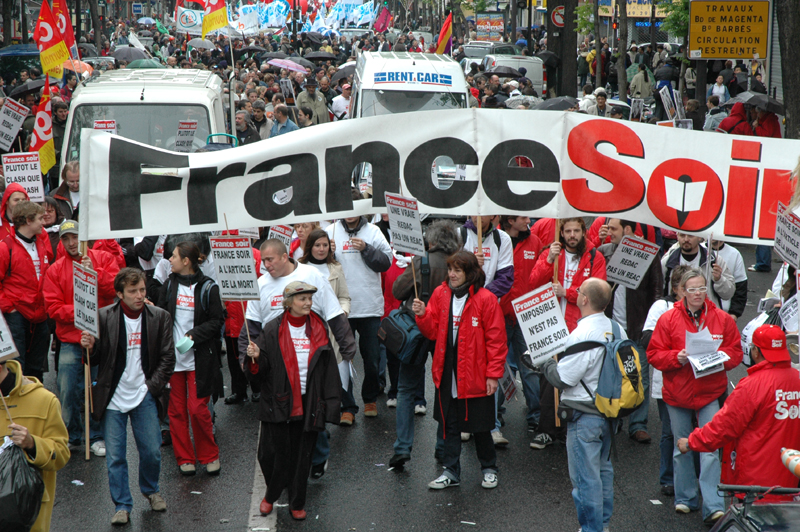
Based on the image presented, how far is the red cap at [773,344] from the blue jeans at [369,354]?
3.57 metres

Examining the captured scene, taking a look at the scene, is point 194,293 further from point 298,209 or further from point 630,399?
point 630,399

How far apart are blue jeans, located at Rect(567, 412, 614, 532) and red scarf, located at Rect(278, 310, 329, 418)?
168 centimetres

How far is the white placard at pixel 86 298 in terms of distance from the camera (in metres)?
5.54

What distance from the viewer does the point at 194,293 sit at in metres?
6.34

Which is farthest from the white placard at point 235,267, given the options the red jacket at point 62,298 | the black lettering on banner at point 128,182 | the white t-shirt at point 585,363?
the white t-shirt at point 585,363

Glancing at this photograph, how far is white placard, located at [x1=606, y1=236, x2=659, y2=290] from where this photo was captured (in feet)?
22.2

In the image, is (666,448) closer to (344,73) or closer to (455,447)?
(455,447)

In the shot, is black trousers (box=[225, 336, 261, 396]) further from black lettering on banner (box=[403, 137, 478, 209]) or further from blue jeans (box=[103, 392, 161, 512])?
black lettering on banner (box=[403, 137, 478, 209])

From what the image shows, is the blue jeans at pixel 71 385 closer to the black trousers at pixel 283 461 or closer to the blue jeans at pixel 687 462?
the black trousers at pixel 283 461

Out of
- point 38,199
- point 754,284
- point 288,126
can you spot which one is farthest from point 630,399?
point 288,126

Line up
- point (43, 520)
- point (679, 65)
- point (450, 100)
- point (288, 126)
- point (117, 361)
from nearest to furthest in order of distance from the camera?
point (43, 520), point (117, 361), point (450, 100), point (288, 126), point (679, 65)

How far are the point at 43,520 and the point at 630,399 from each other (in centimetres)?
317

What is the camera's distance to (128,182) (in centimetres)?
559

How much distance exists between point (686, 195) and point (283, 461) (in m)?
3.11
